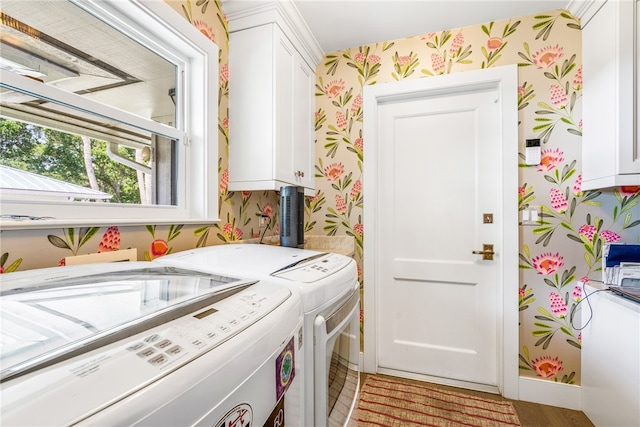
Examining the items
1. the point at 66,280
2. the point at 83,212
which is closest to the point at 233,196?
the point at 83,212

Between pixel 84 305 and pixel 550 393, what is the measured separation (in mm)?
2446

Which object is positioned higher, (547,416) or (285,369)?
(285,369)

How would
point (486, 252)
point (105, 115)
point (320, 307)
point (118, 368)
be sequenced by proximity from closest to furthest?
point (118, 368) < point (320, 307) < point (105, 115) < point (486, 252)

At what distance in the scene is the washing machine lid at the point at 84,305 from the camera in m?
0.41

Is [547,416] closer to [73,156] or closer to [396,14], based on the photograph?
[396,14]

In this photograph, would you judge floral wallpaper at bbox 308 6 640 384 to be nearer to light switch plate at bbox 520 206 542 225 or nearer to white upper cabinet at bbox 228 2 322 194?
light switch plate at bbox 520 206 542 225

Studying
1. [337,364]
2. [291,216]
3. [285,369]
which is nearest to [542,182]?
[291,216]

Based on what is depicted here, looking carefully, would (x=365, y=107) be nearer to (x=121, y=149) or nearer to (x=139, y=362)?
(x=121, y=149)

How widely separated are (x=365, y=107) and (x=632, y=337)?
196cm

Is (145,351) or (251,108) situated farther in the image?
(251,108)

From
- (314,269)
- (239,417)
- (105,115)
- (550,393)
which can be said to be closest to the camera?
(239,417)

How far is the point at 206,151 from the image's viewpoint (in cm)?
154

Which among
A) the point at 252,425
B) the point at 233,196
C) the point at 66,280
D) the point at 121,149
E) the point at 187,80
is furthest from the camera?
the point at 233,196

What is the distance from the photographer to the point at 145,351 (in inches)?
17.0
